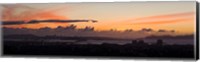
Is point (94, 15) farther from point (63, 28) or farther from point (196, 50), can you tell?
point (196, 50)

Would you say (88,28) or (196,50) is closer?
(196,50)

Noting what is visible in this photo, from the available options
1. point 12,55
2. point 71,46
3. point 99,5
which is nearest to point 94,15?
point 99,5

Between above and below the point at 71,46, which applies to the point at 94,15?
above
